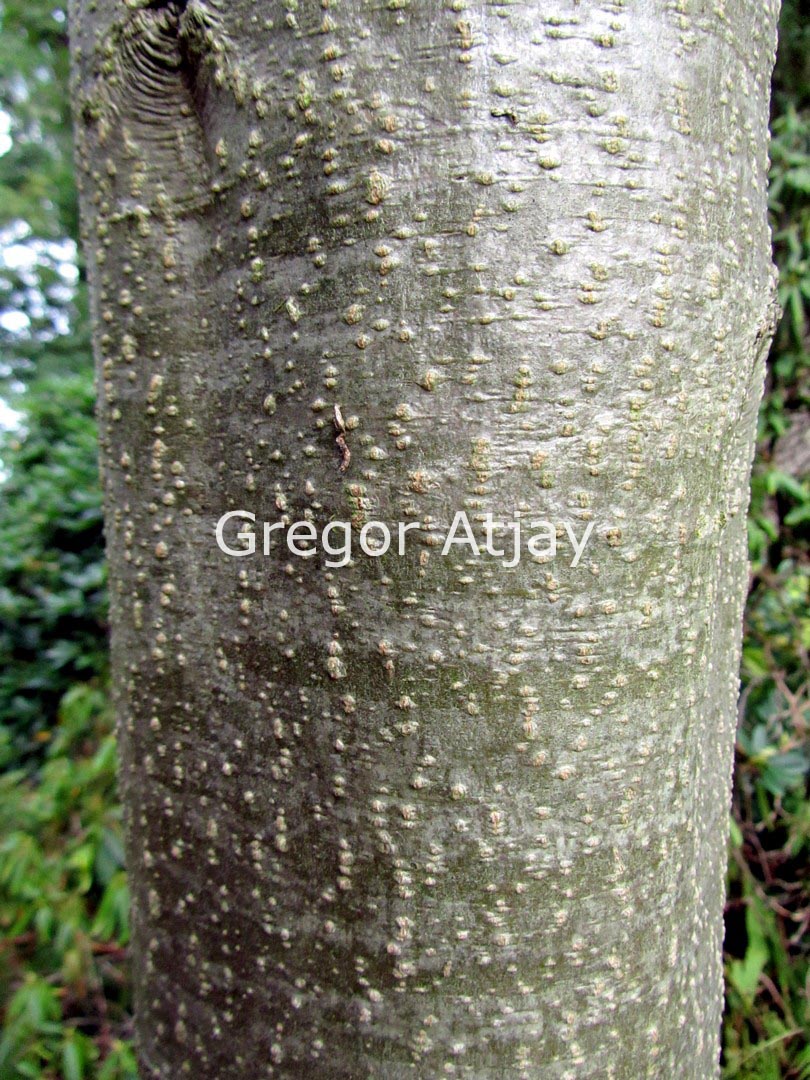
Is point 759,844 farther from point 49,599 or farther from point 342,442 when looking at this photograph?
point 49,599

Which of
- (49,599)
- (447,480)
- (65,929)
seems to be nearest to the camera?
(447,480)

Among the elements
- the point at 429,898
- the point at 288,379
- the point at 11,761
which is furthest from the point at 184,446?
the point at 11,761

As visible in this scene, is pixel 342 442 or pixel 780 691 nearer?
pixel 342 442

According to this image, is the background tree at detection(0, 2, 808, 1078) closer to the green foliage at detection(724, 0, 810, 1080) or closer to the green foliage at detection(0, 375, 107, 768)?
the green foliage at detection(724, 0, 810, 1080)

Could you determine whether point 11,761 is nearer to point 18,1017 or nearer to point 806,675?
point 18,1017

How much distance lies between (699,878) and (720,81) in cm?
61

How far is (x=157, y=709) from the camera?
2.04ft

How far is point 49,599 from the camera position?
2711 mm

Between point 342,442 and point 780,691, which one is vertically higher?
point 342,442

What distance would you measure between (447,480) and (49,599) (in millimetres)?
2609

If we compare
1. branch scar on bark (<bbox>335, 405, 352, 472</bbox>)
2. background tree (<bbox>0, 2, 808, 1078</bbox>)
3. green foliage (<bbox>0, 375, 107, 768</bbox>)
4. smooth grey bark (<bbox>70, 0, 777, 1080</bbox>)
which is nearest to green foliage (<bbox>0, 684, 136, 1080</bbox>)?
background tree (<bbox>0, 2, 808, 1078</bbox>)

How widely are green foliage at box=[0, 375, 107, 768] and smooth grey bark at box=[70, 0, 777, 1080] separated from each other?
236 centimetres

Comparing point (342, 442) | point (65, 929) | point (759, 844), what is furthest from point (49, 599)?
point (342, 442)

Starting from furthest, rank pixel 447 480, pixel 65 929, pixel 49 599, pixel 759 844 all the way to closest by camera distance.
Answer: pixel 49 599 → pixel 65 929 → pixel 759 844 → pixel 447 480
